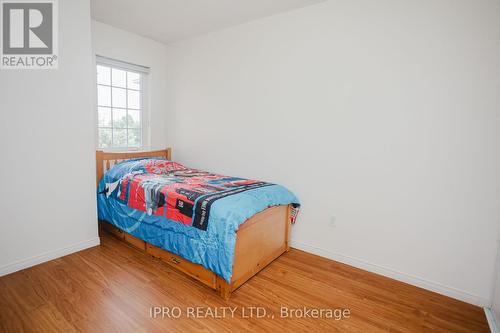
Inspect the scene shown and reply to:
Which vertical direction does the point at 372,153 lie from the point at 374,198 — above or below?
above

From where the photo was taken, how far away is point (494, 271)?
6.20 ft

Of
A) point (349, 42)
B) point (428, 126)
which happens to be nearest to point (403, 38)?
point (349, 42)

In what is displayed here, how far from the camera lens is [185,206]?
2129mm

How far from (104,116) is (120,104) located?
28cm

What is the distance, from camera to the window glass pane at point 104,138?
130 inches

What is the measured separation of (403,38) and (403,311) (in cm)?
210

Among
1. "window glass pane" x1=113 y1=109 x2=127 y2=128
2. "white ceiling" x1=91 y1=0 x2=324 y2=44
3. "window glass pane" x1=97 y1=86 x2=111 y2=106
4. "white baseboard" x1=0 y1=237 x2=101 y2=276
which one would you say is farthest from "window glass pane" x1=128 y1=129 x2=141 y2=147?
"white baseboard" x1=0 y1=237 x2=101 y2=276

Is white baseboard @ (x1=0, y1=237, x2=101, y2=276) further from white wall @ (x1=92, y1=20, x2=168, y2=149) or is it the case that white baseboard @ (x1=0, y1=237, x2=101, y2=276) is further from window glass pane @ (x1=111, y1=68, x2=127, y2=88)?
window glass pane @ (x1=111, y1=68, x2=127, y2=88)

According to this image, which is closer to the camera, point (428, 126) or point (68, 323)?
point (68, 323)

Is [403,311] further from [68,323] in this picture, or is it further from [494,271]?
[68,323]

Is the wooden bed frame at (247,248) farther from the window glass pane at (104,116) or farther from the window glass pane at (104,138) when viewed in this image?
the window glass pane at (104,116)

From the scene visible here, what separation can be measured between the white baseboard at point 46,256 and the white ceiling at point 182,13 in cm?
243

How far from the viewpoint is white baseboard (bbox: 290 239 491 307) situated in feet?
6.45

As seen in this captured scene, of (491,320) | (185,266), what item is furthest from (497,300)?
(185,266)
